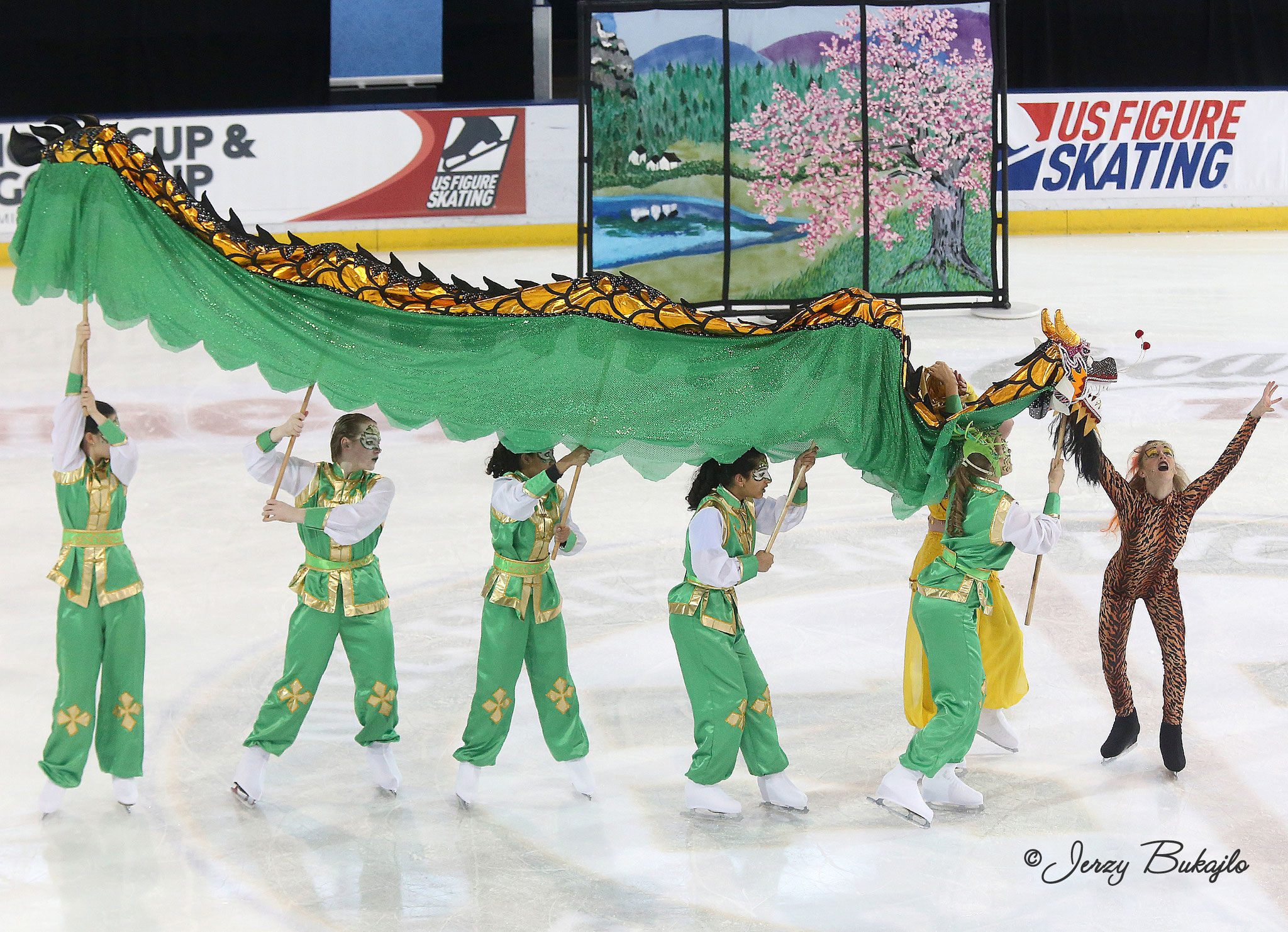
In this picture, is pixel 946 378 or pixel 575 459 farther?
pixel 946 378

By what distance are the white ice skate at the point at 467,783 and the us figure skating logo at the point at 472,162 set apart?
40.1ft

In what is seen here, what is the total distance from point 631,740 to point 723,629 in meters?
1.10

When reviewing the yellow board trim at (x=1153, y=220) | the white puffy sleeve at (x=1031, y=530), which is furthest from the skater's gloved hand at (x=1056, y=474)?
the yellow board trim at (x=1153, y=220)

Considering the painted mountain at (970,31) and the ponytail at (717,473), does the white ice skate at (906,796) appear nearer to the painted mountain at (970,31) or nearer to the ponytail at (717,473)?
the ponytail at (717,473)

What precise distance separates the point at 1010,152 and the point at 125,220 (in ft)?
46.9

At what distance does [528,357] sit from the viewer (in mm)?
5215

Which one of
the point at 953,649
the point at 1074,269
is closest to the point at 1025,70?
the point at 1074,269

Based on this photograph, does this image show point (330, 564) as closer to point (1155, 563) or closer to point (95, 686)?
point (95, 686)

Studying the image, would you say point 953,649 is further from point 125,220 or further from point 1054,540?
point 125,220

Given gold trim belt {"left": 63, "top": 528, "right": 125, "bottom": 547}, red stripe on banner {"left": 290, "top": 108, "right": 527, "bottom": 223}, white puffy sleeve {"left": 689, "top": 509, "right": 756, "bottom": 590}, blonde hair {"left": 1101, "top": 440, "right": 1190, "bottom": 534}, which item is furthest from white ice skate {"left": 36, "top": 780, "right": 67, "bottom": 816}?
red stripe on banner {"left": 290, "top": 108, "right": 527, "bottom": 223}

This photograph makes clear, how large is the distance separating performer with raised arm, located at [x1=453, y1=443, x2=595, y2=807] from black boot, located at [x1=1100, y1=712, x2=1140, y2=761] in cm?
202

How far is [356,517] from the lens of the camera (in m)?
5.23

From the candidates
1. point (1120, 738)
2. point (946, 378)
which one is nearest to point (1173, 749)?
point (1120, 738)

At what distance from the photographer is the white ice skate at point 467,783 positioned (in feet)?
18.0
